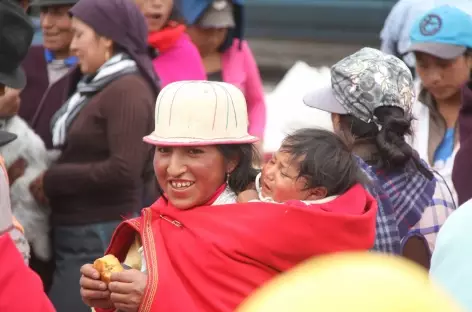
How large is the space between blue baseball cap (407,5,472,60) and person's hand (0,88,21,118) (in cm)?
183

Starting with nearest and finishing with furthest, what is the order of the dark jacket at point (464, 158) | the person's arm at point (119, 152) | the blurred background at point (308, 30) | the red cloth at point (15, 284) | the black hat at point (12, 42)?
1. the red cloth at point (15, 284)
2. the dark jacket at point (464, 158)
3. the black hat at point (12, 42)
4. the person's arm at point (119, 152)
5. the blurred background at point (308, 30)

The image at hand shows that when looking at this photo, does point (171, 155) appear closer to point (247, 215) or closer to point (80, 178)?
point (247, 215)

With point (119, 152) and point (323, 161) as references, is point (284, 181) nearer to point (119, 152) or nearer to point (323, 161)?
point (323, 161)

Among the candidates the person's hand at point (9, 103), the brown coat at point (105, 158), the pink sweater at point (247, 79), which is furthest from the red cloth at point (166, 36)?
the person's hand at point (9, 103)

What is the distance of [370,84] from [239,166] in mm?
688

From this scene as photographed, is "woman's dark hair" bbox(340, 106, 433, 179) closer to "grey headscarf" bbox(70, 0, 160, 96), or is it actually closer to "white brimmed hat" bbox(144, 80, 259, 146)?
"white brimmed hat" bbox(144, 80, 259, 146)

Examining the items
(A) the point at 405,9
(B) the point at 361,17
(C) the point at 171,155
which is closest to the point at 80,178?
(C) the point at 171,155

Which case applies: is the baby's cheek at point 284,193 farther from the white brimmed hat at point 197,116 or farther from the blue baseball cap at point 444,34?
the blue baseball cap at point 444,34

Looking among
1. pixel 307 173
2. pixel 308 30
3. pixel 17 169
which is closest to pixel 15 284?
pixel 307 173

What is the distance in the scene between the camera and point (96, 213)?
15.0 ft

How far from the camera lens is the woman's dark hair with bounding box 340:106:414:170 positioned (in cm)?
349

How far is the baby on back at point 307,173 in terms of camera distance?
9.68ft

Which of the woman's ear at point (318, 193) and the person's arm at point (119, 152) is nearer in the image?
the woman's ear at point (318, 193)

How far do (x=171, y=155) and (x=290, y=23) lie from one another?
9.63m
